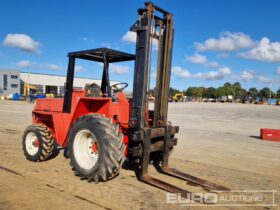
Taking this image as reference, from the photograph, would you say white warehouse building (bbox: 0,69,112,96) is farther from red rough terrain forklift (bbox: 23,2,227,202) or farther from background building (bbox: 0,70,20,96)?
red rough terrain forklift (bbox: 23,2,227,202)

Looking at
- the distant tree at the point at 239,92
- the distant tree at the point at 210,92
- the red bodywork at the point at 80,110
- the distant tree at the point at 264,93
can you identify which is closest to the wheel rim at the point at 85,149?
the red bodywork at the point at 80,110

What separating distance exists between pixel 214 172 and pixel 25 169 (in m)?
4.12

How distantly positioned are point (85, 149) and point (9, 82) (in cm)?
6882

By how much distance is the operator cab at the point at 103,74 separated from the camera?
6.23 m

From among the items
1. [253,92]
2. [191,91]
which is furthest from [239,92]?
[191,91]

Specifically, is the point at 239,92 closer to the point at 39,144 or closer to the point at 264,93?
the point at 264,93

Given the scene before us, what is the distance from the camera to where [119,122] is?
5.86 metres

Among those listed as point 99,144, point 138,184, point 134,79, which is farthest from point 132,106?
point 138,184

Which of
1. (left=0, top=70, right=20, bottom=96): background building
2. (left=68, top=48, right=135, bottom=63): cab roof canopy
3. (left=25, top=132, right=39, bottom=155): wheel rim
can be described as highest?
(left=0, top=70, right=20, bottom=96): background building

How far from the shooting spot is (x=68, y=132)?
638 cm

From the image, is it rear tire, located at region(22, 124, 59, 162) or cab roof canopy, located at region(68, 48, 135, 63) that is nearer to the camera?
cab roof canopy, located at region(68, 48, 135, 63)

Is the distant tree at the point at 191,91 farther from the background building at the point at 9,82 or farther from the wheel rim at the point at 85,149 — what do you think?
the wheel rim at the point at 85,149

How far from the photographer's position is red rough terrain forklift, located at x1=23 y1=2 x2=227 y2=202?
5.21m

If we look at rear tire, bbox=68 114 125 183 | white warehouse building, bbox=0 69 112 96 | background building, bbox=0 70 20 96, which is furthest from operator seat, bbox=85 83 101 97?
background building, bbox=0 70 20 96
